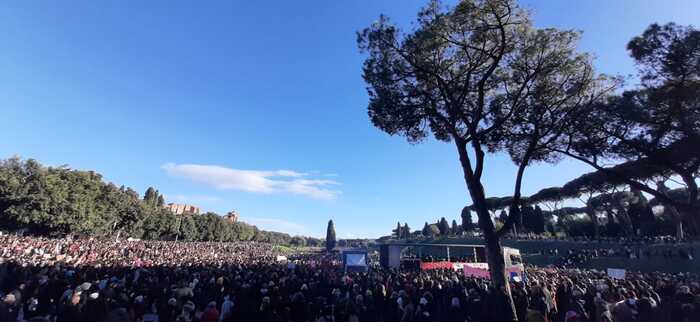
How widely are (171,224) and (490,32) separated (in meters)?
66.3

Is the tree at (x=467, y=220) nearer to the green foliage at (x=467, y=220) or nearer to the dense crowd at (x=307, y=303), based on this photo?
the green foliage at (x=467, y=220)

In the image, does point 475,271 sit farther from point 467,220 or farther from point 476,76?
point 467,220

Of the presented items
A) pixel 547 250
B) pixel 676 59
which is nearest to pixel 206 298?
pixel 676 59

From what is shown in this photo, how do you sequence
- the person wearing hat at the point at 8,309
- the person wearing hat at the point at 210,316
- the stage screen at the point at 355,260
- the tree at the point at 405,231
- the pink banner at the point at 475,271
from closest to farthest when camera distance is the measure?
the person wearing hat at the point at 8,309 → the person wearing hat at the point at 210,316 → the stage screen at the point at 355,260 → the pink banner at the point at 475,271 → the tree at the point at 405,231

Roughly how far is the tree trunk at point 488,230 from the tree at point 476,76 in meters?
0.03

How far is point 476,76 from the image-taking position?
1322cm

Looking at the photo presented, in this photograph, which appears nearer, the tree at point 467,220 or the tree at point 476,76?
the tree at point 476,76

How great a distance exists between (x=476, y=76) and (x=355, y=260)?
14.9 meters

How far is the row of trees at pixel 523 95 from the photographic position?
37.8 ft

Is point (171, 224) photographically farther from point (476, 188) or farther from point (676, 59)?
point (676, 59)

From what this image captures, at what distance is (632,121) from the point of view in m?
13.0

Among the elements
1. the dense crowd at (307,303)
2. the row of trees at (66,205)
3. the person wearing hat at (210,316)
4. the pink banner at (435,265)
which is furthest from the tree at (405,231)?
the person wearing hat at (210,316)

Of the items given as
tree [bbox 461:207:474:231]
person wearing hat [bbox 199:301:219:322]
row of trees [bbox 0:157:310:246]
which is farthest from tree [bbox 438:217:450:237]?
person wearing hat [bbox 199:301:219:322]

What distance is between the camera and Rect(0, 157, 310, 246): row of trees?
3672cm
